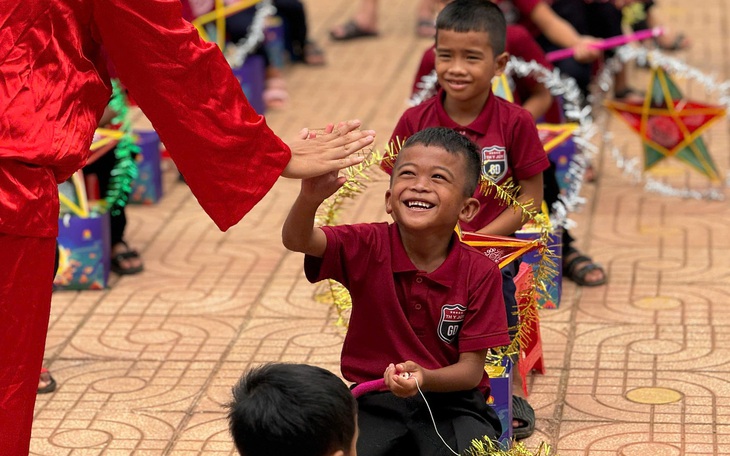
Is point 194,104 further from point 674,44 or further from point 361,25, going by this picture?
point 361,25

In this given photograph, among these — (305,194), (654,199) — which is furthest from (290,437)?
(654,199)

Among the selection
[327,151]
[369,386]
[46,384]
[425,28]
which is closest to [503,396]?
[369,386]

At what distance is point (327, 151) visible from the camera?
3600mm

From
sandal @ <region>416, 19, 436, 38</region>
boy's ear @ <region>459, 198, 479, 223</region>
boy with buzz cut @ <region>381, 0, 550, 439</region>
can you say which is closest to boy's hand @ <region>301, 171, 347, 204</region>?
boy's ear @ <region>459, 198, 479, 223</region>

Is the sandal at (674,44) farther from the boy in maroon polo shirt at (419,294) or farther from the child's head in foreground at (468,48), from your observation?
the boy in maroon polo shirt at (419,294)

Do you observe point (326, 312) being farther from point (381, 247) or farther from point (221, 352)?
point (381, 247)

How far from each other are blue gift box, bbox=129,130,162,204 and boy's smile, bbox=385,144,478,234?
369 cm

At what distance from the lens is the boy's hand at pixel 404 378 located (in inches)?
128

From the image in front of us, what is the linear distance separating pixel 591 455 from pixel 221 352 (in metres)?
1.61

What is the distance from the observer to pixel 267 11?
8.66 meters

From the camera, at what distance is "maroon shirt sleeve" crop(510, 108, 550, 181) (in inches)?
179

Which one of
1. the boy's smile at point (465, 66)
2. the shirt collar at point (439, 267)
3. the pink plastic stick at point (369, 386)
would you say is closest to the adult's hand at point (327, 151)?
the shirt collar at point (439, 267)

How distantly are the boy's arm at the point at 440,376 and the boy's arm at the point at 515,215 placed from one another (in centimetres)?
83

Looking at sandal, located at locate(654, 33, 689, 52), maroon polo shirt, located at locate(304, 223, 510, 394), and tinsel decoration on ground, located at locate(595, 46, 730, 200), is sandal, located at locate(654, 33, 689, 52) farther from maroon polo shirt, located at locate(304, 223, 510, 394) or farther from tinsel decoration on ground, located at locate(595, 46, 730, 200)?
maroon polo shirt, located at locate(304, 223, 510, 394)
